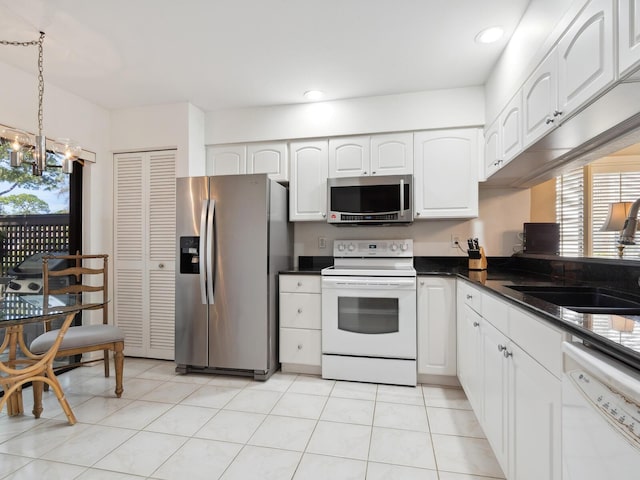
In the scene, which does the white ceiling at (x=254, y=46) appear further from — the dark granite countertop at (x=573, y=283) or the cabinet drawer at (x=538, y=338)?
the cabinet drawer at (x=538, y=338)

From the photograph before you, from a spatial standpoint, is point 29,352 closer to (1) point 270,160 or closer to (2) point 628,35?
(1) point 270,160

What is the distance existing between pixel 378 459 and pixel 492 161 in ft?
7.05

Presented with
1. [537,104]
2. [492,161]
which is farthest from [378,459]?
[492,161]

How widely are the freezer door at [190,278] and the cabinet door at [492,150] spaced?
2.25 m

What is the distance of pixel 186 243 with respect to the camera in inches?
112

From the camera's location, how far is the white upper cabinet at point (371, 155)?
116 inches

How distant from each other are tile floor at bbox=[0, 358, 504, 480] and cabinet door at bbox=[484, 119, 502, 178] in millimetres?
1721

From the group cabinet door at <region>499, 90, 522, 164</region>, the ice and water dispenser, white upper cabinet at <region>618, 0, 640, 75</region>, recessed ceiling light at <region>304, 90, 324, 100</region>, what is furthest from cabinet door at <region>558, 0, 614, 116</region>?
the ice and water dispenser

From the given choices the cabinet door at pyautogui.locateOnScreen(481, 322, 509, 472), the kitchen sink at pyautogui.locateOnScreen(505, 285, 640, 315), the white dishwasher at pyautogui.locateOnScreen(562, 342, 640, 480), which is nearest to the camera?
the white dishwasher at pyautogui.locateOnScreen(562, 342, 640, 480)

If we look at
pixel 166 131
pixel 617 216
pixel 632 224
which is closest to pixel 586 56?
pixel 632 224

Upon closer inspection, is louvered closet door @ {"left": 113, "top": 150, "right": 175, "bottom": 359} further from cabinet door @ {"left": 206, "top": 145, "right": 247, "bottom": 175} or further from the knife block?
the knife block

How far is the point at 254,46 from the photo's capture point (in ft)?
7.46

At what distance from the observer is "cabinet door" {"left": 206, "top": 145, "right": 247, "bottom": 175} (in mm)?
3311

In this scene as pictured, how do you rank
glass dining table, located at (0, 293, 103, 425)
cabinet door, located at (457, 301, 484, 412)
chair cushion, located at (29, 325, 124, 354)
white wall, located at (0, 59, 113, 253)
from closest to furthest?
glass dining table, located at (0, 293, 103, 425), cabinet door, located at (457, 301, 484, 412), chair cushion, located at (29, 325, 124, 354), white wall, located at (0, 59, 113, 253)
